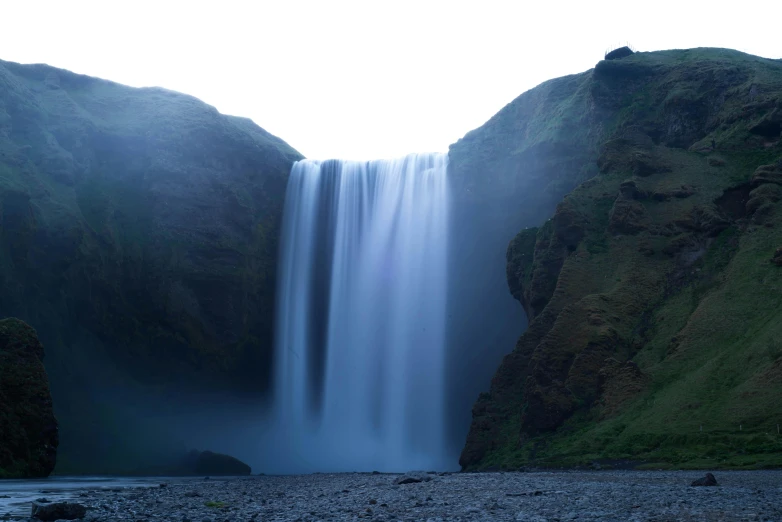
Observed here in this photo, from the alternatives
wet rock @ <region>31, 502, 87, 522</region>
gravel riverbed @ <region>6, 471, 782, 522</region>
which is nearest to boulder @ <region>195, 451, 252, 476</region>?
gravel riverbed @ <region>6, 471, 782, 522</region>

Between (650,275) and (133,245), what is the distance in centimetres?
4165

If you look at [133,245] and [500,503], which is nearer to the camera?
[500,503]

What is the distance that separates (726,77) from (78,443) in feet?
180

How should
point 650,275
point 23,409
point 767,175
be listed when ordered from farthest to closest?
1. point 767,175
2. point 650,275
3. point 23,409

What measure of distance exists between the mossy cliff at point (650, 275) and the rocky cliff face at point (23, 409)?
23800 millimetres

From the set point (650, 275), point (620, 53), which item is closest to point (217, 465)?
point (650, 275)

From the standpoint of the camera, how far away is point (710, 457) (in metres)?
27.9

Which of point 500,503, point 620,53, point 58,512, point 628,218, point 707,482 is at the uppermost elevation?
point 620,53

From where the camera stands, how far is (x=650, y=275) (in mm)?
43312

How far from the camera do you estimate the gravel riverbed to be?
14242 millimetres

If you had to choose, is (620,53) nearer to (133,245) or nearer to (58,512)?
(133,245)

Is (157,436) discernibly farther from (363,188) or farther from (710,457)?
(710,457)

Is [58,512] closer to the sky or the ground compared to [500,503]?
closer to the ground

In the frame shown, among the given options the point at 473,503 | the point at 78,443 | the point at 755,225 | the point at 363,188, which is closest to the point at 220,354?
the point at 78,443
